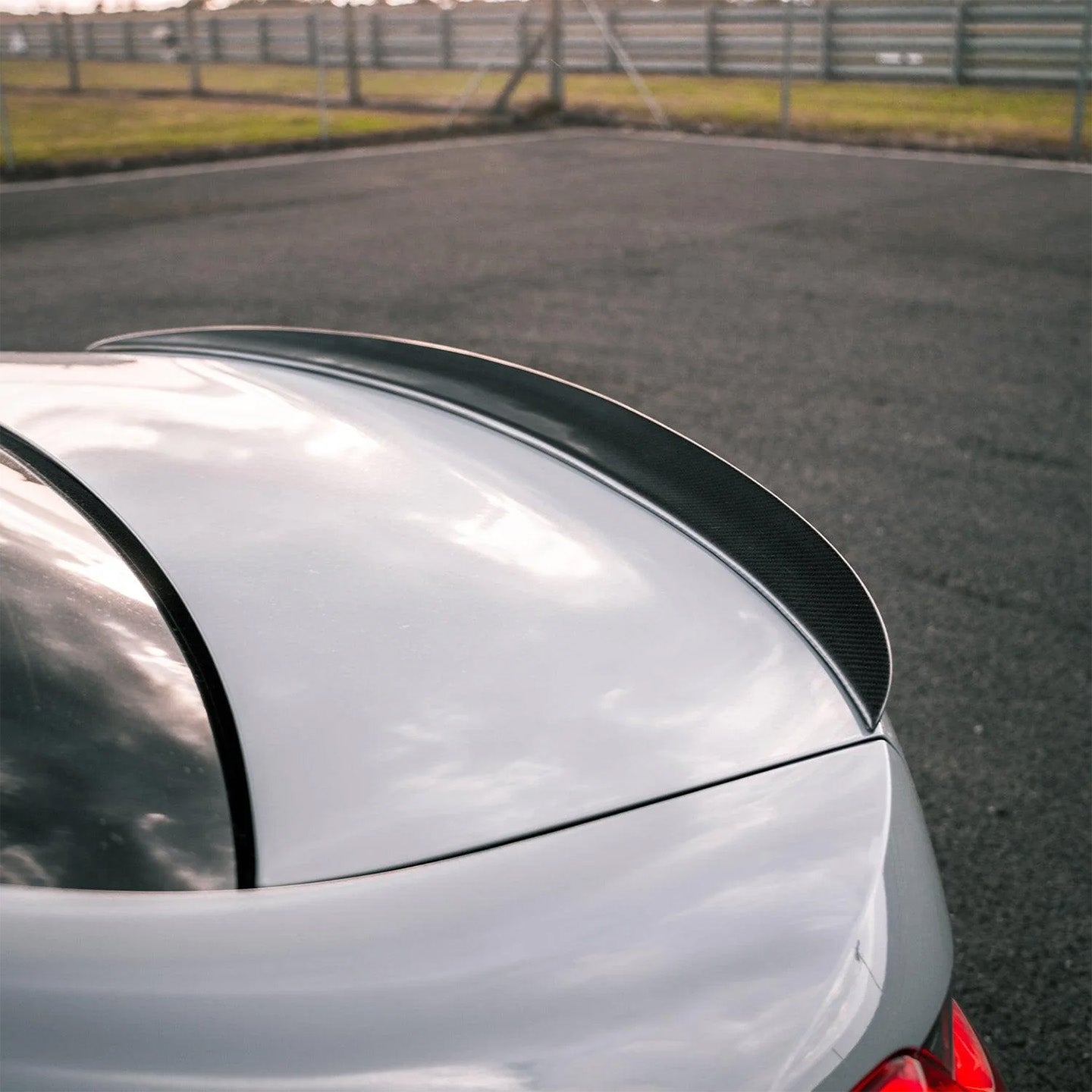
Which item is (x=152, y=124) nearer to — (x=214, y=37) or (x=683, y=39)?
(x=214, y=37)

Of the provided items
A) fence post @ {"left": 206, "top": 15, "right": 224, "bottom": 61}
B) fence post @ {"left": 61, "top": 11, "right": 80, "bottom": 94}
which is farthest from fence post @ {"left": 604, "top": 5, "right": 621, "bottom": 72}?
fence post @ {"left": 206, "top": 15, "right": 224, "bottom": 61}

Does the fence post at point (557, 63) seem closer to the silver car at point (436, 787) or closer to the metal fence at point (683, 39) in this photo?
the metal fence at point (683, 39)

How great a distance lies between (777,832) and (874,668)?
35cm

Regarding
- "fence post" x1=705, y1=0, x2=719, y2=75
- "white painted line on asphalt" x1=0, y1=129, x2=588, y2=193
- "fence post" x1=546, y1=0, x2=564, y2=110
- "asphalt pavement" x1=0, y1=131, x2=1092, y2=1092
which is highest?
"fence post" x1=705, y1=0, x2=719, y2=75

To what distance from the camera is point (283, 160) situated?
45.5 feet

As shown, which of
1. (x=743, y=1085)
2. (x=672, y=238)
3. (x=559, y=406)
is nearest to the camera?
(x=743, y=1085)

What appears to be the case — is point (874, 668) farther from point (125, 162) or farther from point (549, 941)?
point (125, 162)

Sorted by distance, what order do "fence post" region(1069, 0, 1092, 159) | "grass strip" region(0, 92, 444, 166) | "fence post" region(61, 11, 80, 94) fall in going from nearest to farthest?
"fence post" region(1069, 0, 1092, 159) < "grass strip" region(0, 92, 444, 166) < "fence post" region(61, 11, 80, 94)

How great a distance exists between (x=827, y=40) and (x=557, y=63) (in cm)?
681

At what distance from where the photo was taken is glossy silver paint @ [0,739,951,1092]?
91cm

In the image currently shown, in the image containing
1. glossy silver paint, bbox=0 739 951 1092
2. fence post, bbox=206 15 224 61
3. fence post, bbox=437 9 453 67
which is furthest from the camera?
fence post, bbox=206 15 224 61

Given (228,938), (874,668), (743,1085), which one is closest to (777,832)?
(743,1085)

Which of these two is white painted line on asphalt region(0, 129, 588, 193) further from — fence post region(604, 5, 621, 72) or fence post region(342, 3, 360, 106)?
fence post region(342, 3, 360, 106)

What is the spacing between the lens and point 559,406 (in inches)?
75.3
